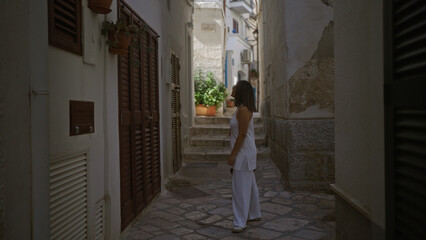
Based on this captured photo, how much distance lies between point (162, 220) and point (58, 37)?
287 cm

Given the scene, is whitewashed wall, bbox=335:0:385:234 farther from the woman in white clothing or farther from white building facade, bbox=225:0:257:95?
white building facade, bbox=225:0:257:95

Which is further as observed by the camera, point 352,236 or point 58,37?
point 352,236

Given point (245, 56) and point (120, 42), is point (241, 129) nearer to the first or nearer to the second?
point (120, 42)

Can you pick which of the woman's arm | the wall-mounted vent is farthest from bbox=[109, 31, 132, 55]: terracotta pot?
the wall-mounted vent

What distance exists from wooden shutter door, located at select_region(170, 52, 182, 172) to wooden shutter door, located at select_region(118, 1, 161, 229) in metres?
1.54

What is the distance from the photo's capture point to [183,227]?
437 centimetres

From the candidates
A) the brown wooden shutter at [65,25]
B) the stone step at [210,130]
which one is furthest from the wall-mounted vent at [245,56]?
the brown wooden shutter at [65,25]

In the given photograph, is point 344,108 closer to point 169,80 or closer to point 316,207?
point 316,207

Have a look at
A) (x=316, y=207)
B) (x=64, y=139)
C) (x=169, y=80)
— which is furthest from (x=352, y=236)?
(x=169, y=80)

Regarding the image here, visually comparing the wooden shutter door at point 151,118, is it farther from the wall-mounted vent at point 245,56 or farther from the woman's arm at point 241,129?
the wall-mounted vent at point 245,56

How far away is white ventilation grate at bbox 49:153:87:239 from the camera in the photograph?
245cm

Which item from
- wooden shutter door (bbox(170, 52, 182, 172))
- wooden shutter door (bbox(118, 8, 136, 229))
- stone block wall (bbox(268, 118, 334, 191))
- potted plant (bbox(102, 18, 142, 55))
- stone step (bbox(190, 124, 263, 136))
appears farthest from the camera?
stone step (bbox(190, 124, 263, 136))

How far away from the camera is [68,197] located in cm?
265
